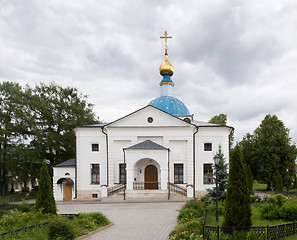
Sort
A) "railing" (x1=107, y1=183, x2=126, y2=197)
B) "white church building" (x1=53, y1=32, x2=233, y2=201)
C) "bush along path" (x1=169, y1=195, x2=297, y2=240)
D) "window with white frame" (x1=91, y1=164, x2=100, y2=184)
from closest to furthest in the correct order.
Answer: "bush along path" (x1=169, y1=195, x2=297, y2=240) < "railing" (x1=107, y1=183, x2=126, y2=197) < "white church building" (x1=53, y1=32, x2=233, y2=201) < "window with white frame" (x1=91, y1=164, x2=100, y2=184)

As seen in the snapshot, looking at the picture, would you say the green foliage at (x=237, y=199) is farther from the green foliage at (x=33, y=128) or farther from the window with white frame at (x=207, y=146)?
the green foliage at (x=33, y=128)

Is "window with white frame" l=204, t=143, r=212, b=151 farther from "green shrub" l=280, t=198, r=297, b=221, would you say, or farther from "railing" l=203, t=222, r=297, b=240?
"railing" l=203, t=222, r=297, b=240

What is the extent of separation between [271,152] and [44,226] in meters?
25.9

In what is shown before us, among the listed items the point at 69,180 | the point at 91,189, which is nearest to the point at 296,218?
the point at 91,189

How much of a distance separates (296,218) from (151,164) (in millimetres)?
13621

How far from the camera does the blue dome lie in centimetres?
2845

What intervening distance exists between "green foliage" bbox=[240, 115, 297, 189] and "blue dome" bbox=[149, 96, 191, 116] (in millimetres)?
8846

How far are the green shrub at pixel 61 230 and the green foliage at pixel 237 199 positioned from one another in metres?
4.98

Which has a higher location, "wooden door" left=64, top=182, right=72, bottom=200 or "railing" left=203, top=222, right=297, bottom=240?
"railing" left=203, top=222, right=297, bottom=240

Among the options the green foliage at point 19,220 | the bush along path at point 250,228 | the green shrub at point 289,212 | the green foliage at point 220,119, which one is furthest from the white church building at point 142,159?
the green foliage at point 220,119

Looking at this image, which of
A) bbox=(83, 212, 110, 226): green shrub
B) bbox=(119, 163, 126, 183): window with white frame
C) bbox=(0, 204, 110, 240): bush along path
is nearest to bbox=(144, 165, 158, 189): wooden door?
bbox=(119, 163, 126, 183): window with white frame

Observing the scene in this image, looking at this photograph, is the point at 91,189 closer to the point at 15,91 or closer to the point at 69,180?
the point at 69,180

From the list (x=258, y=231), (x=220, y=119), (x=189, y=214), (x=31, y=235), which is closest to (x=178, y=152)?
(x=189, y=214)

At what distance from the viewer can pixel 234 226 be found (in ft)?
26.1
